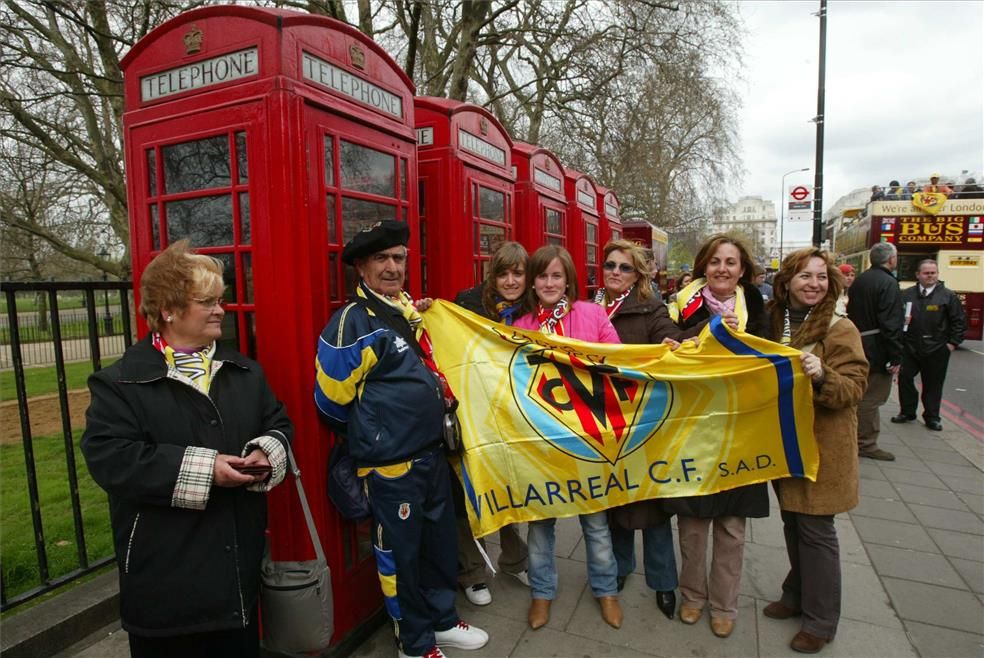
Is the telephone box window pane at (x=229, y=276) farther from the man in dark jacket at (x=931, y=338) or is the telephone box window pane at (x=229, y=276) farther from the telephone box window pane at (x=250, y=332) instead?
the man in dark jacket at (x=931, y=338)

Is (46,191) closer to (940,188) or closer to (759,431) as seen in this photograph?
(759,431)

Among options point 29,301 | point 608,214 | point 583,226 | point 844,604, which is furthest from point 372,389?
point 608,214

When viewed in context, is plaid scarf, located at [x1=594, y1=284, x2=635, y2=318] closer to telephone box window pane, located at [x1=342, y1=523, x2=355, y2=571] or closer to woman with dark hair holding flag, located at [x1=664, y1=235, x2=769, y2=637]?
woman with dark hair holding flag, located at [x1=664, y1=235, x2=769, y2=637]

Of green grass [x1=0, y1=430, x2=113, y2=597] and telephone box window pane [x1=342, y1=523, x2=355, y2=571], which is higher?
telephone box window pane [x1=342, y1=523, x2=355, y2=571]

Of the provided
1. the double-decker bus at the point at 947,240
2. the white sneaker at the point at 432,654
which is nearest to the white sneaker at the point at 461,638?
the white sneaker at the point at 432,654

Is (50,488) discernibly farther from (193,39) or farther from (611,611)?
(611,611)

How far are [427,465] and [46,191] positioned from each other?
13132 mm

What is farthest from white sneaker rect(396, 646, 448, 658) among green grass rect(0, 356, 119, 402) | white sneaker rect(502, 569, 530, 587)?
green grass rect(0, 356, 119, 402)

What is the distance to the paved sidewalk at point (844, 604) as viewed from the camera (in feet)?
9.64

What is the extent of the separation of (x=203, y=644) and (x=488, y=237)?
11.0 ft

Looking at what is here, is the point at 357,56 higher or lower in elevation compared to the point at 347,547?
higher

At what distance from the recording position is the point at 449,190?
397 centimetres

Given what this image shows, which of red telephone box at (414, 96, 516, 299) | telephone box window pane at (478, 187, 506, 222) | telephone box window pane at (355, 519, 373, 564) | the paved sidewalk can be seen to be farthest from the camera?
telephone box window pane at (478, 187, 506, 222)

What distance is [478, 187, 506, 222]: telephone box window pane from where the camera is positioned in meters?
4.46
